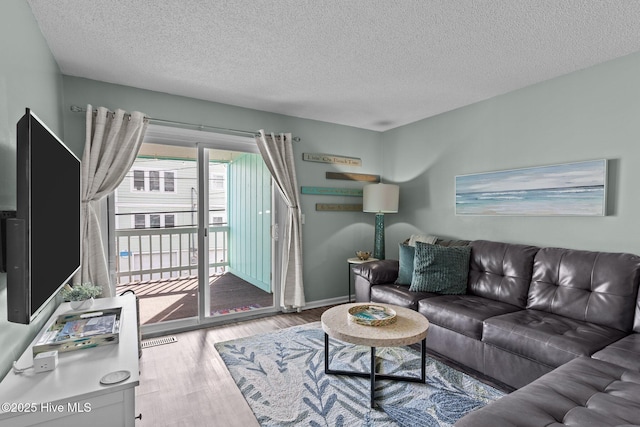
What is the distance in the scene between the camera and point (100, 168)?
2.83 meters

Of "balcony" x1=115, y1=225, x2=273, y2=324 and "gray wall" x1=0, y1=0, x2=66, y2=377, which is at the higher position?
"gray wall" x1=0, y1=0, x2=66, y2=377

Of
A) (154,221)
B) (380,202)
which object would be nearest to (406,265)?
(380,202)

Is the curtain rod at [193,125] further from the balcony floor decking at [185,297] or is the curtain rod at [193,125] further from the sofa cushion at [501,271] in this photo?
the sofa cushion at [501,271]

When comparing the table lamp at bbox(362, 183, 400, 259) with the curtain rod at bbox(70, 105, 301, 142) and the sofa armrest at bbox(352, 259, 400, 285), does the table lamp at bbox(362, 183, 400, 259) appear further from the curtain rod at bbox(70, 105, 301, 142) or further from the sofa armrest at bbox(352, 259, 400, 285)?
the curtain rod at bbox(70, 105, 301, 142)

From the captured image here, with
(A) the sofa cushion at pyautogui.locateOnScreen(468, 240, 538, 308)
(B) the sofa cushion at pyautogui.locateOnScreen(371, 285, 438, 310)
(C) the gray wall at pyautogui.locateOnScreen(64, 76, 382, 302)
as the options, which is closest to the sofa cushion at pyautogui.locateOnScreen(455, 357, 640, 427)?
(A) the sofa cushion at pyautogui.locateOnScreen(468, 240, 538, 308)

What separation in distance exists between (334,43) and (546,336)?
7.81 feet

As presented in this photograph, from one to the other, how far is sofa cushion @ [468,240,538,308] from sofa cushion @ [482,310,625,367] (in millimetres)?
351

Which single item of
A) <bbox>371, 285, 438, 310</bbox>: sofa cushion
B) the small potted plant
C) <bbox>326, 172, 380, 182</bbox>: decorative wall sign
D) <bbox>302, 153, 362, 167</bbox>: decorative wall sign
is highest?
<bbox>302, 153, 362, 167</bbox>: decorative wall sign

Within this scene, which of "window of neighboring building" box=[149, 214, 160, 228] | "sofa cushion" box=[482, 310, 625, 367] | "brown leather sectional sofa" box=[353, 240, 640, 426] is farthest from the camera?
"window of neighboring building" box=[149, 214, 160, 228]

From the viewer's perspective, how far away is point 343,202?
4.38 metres

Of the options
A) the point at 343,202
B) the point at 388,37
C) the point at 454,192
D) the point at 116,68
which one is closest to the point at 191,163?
the point at 116,68

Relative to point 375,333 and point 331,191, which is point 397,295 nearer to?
point 375,333

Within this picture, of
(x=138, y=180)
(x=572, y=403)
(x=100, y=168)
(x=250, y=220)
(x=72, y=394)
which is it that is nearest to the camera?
(x=72, y=394)

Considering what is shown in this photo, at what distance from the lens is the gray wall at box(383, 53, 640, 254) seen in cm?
244
